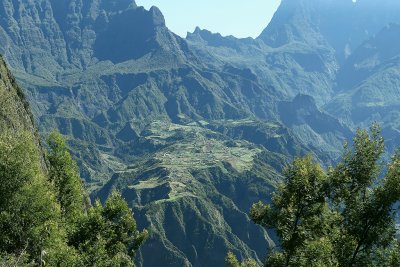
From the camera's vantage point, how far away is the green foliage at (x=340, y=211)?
3547 centimetres

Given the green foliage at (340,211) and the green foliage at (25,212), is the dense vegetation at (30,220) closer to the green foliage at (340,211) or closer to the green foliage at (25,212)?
the green foliage at (25,212)

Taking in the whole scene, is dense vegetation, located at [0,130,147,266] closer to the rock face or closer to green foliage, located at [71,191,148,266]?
green foliage, located at [71,191,148,266]

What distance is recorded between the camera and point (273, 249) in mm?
47031

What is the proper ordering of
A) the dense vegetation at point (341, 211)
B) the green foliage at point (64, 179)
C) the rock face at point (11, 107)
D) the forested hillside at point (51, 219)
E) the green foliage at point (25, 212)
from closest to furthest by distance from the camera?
1. the dense vegetation at point (341, 211)
2. the green foliage at point (25, 212)
3. the forested hillside at point (51, 219)
4. the green foliage at point (64, 179)
5. the rock face at point (11, 107)

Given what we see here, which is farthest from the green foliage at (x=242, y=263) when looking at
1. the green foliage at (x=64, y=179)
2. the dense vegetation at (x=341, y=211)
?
the green foliage at (x=64, y=179)

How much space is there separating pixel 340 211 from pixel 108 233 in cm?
4219

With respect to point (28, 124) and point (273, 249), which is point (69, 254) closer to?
point (273, 249)

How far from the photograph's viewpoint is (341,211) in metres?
40.7

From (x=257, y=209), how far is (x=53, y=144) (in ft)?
153

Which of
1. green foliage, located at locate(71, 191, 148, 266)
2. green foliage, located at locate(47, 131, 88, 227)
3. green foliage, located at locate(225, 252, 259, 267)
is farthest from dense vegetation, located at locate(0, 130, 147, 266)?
green foliage, located at locate(225, 252, 259, 267)

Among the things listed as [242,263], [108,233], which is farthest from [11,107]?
[242,263]

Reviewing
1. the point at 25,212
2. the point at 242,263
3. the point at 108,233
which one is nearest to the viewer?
the point at 242,263

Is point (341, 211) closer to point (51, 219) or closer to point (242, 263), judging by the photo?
point (242, 263)

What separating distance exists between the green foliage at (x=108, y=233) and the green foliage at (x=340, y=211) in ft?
95.9
